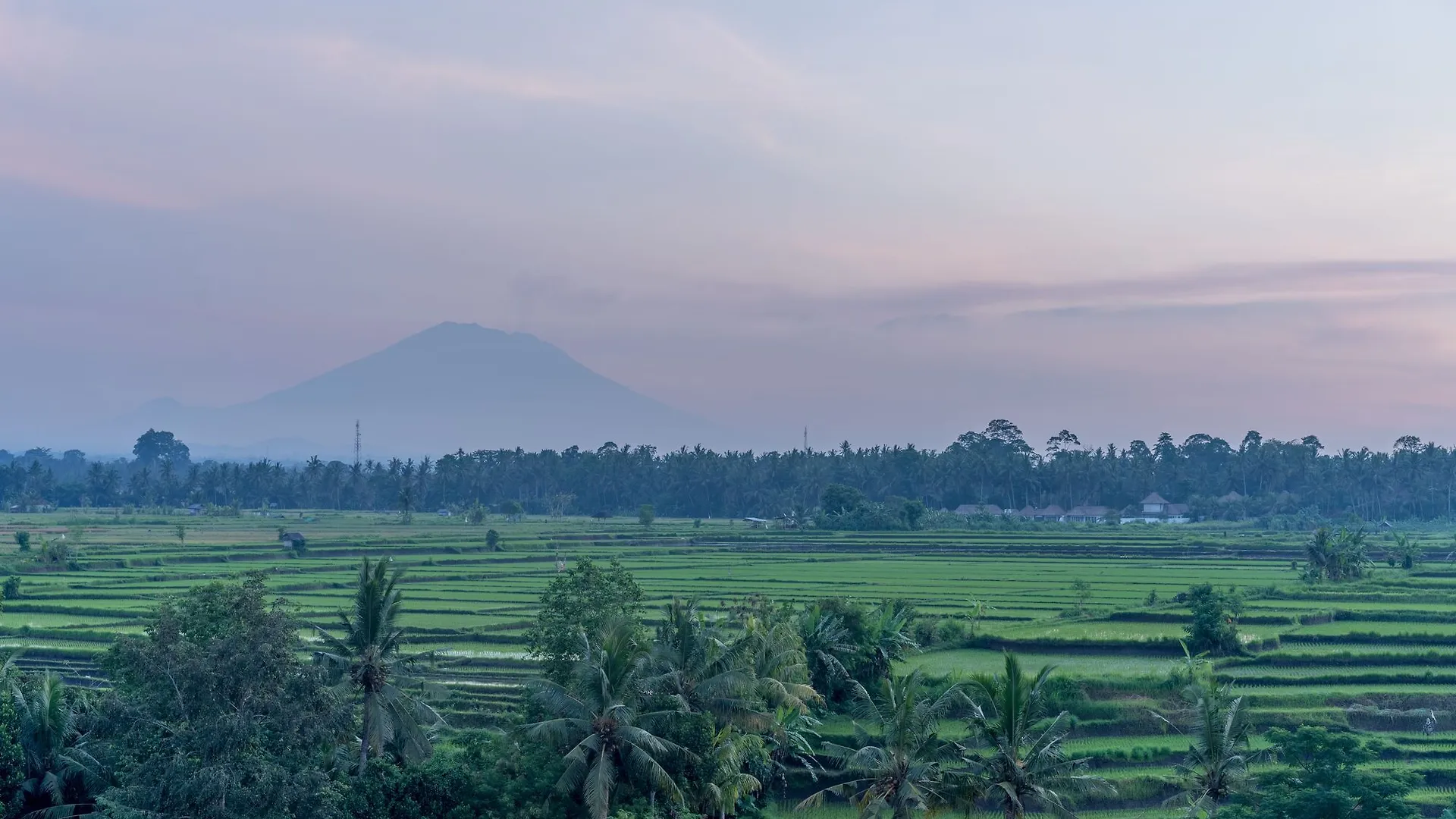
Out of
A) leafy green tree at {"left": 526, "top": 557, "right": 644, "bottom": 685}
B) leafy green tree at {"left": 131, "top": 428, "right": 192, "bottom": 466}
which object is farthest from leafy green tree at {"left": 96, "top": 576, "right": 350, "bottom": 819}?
leafy green tree at {"left": 131, "top": 428, "right": 192, "bottom": 466}

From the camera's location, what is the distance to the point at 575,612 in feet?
72.4

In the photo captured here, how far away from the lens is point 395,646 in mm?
20750

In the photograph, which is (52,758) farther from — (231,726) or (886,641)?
(886,641)

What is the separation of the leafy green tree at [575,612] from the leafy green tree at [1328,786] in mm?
10018

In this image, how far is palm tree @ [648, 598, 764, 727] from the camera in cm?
2023

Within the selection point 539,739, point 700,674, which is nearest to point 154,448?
point 700,674

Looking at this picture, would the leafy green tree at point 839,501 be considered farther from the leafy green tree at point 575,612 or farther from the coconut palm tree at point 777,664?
the leafy green tree at point 575,612

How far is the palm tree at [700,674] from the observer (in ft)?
66.4

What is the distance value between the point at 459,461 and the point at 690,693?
109 metres

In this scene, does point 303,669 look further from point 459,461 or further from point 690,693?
point 459,461

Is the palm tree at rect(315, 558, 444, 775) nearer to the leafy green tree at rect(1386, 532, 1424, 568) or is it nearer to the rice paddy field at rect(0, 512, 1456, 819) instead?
the rice paddy field at rect(0, 512, 1456, 819)

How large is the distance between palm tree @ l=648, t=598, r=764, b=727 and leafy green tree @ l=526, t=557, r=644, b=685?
2.77ft

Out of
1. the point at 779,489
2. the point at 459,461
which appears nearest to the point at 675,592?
the point at 779,489

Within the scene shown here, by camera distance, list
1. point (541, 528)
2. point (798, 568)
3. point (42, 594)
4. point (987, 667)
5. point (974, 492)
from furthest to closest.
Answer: point (974, 492) → point (541, 528) → point (798, 568) → point (42, 594) → point (987, 667)
